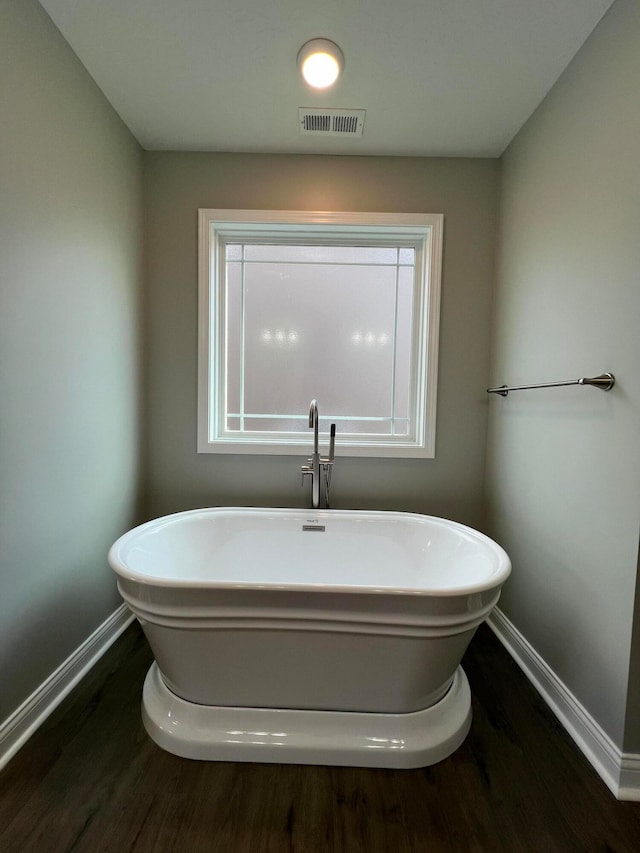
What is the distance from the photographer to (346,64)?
1549mm

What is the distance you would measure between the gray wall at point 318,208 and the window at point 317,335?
0.46 feet

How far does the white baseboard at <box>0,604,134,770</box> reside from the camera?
1283 millimetres

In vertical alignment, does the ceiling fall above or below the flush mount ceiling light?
above

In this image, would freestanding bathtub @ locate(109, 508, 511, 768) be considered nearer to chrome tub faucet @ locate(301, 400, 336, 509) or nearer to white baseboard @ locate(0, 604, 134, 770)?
white baseboard @ locate(0, 604, 134, 770)

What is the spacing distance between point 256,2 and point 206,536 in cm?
202

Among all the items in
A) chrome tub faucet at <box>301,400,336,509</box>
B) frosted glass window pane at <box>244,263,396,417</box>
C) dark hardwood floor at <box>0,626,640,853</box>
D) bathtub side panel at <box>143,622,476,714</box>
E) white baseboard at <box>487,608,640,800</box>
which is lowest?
dark hardwood floor at <box>0,626,640,853</box>

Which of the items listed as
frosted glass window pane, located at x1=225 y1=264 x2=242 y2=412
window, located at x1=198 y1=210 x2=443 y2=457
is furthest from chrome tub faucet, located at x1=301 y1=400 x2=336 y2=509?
frosted glass window pane, located at x1=225 y1=264 x2=242 y2=412

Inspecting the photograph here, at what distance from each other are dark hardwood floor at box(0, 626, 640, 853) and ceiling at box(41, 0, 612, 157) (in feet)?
7.97

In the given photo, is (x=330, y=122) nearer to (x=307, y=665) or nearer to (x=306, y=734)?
(x=307, y=665)

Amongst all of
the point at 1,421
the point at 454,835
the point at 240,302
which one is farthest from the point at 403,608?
the point at 240,302

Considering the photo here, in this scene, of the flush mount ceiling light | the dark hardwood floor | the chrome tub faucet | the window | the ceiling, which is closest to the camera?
the dark hardwood floor

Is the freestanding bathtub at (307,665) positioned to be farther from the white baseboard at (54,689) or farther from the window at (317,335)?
the window at (317,335)

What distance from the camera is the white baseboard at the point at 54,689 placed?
1.28m

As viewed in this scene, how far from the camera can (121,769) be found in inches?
48.9
